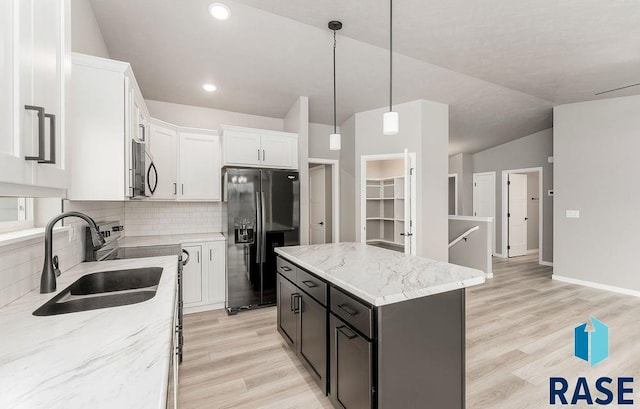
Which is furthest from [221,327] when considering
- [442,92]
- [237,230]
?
[442,92]

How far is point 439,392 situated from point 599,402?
1.37 metres

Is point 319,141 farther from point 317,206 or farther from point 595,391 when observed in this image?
point 595,391

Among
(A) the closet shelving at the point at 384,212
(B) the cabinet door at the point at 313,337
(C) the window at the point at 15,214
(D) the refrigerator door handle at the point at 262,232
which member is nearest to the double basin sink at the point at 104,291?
(C) the window at the point at 15,214

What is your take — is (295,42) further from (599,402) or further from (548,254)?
(548,254)

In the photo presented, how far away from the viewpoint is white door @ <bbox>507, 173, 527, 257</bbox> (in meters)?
6.73

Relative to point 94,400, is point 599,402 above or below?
below

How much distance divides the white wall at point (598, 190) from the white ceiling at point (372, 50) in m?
0.36

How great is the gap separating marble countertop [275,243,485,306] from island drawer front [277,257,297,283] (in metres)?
0.07

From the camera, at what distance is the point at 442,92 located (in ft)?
13.3

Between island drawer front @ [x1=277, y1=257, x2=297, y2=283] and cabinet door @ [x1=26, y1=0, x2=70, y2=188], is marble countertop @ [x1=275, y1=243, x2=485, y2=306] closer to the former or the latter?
island drawer front @ [x1=277, y1=257, x2=297, y2=283]

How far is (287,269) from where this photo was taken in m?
2.44

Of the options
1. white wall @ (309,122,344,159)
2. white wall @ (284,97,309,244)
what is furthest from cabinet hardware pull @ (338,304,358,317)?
white wall @ (309,122,344,159)

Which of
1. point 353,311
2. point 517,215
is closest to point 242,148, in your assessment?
point 353,311

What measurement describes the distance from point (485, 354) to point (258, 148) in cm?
340
